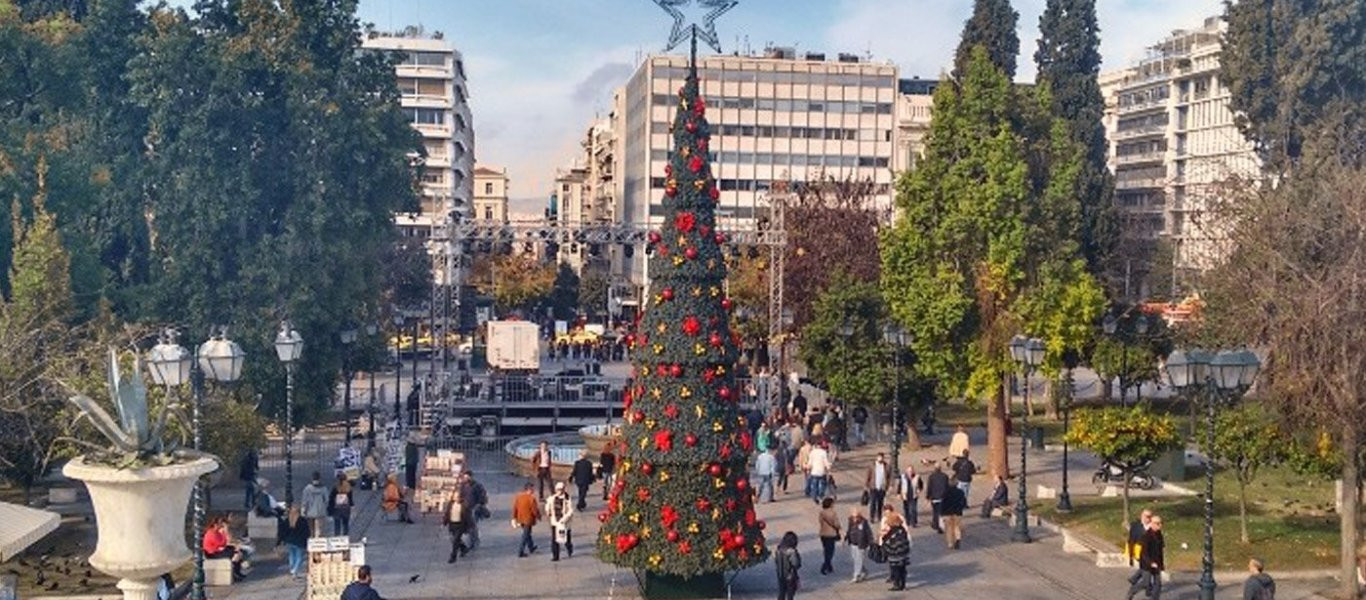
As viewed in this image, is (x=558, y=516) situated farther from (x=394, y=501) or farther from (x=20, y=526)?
(x=20, y=526)

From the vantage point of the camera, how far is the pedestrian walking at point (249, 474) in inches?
1065

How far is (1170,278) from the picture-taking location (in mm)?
57531

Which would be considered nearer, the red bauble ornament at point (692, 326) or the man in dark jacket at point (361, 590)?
the man in dark jacket at point (361, 590)

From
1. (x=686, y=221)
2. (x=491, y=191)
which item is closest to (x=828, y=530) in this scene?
(x=686, y=221)

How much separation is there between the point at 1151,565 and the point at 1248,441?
4.59 meters

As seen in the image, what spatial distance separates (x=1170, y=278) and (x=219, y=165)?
129ft

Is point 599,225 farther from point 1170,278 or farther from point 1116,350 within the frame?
point 1170,278

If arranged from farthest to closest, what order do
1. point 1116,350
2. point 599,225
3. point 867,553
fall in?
point 599,225, point 1116,350, point 867,553

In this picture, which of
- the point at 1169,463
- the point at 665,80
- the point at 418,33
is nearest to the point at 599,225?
the point at 1169,463

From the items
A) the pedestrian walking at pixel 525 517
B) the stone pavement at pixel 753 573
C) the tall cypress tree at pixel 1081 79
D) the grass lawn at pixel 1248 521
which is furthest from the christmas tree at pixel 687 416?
the tall cypress tree at pixel 1081 79

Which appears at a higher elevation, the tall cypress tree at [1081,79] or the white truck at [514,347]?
the tall cypress tree at [1081,79]

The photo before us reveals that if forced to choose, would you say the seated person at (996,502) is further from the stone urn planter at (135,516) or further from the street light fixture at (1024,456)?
the stone urn planter at (135,516)

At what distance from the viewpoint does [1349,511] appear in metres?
19.9

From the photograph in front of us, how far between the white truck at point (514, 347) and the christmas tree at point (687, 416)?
101 ft
